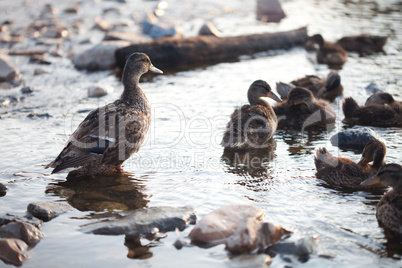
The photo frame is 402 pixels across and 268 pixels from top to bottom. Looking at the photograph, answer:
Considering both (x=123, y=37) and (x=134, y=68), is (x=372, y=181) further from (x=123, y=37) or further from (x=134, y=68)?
(x=123, y=37)

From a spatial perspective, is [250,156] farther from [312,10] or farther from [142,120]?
[312,10]

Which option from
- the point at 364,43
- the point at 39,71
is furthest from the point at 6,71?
the point at 364,43

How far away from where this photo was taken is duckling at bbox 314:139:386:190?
221 inches

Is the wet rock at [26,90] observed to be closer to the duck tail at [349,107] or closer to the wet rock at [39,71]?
the wet rock at [39,71]

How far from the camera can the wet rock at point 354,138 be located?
268 inches

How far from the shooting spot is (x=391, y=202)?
4738 mm

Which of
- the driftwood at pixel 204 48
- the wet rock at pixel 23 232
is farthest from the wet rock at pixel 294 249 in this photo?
the driftwood at pixel 204 48

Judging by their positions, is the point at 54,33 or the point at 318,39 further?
the point at 54,33

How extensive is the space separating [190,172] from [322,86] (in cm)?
418

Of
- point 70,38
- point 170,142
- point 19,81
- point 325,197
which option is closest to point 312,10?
point 70,38

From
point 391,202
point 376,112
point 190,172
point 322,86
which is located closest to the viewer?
point 391,202

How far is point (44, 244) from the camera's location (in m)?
4.43

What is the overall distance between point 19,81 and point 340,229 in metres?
7.43

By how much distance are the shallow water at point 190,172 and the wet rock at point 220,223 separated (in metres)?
0.13
